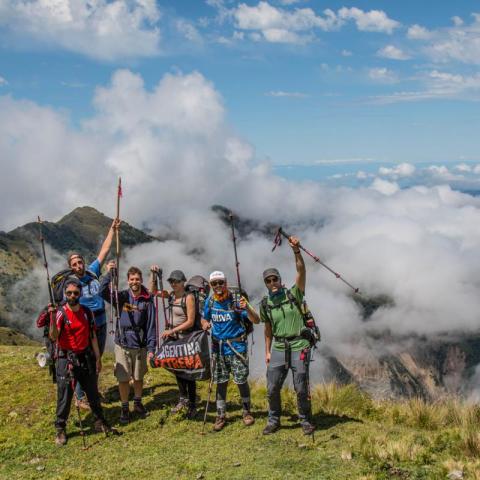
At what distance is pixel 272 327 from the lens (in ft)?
35.3

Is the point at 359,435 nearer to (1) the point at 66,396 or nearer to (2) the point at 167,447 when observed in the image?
(2) the point at 167,447

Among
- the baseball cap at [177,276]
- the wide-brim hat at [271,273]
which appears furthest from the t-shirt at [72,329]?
the wide-brim hat at [271,273]

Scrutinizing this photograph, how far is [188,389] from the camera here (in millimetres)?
12359

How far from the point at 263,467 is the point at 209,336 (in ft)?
11.8

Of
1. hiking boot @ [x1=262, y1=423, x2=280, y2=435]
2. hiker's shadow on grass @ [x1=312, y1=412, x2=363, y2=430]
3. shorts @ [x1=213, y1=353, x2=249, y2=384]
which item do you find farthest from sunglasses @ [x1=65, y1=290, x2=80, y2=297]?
hiker's shadow on grass @ [x1=312, y1=412, x2=363, y2=430]

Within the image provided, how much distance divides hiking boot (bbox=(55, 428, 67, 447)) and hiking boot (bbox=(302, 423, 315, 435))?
17.9ft

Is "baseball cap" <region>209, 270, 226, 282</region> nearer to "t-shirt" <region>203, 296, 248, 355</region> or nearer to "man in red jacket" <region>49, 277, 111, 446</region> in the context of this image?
"t-shirt" <region>203, 296, 248, 355</region>

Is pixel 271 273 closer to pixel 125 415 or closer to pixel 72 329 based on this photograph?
pixel 72 329

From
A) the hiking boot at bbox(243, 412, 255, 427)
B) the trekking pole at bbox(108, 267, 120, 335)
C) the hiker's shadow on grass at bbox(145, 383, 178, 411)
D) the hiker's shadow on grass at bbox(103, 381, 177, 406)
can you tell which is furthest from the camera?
the hiker's shadow on grass at bbox(103, 381, 177, 406)

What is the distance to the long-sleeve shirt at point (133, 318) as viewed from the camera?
1202cm

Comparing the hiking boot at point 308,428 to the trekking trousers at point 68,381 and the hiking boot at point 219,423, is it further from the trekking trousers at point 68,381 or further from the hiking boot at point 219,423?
the trekking trousers at point 68,381

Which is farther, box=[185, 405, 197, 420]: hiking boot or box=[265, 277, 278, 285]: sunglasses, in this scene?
box=[185, 405, 197, 420]: hiking boot

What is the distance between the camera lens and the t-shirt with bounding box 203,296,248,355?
1106 centimetres

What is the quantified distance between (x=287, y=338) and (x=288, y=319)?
413mm
